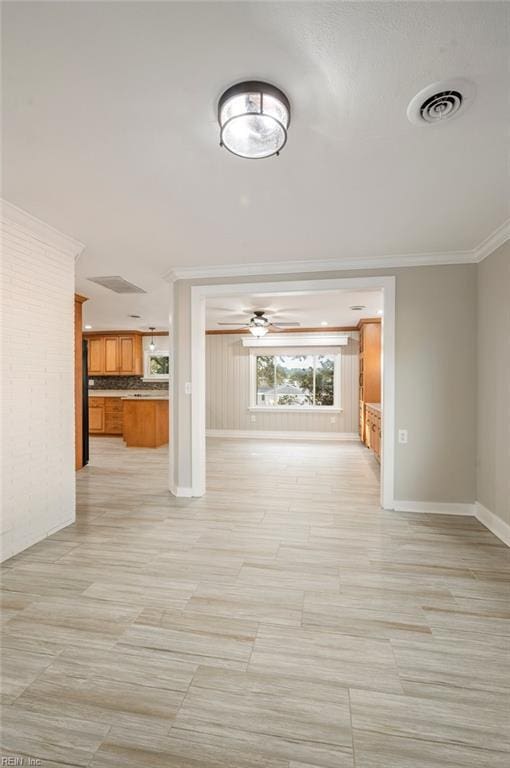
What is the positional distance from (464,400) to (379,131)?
276 centimetres

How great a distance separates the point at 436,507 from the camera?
12.1ft

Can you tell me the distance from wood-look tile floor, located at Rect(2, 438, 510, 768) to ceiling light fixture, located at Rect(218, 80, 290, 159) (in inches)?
93.5

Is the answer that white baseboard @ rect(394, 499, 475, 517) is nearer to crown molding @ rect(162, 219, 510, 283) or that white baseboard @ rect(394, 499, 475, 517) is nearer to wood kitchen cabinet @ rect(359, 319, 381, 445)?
crown molding @ rect(162, 219, 510, 283)

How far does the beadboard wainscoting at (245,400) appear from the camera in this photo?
845 cm

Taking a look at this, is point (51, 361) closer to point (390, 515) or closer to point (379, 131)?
point (379, 131)

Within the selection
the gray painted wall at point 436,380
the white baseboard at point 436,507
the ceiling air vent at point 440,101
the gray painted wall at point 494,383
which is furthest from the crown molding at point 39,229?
the white baseboard at point 436,507

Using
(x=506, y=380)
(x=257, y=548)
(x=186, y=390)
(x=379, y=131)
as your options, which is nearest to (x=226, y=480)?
(x=186, y=390)

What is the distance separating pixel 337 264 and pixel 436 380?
5.09 feet

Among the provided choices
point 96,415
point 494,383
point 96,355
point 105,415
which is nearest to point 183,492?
point 494,383

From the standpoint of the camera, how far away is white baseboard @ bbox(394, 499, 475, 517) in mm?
3633

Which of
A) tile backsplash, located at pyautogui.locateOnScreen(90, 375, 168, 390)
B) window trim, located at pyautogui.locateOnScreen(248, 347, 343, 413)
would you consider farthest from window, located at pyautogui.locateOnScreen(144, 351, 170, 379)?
window trim, located at pyautogui.locateOnScreen(248, 347, 343, 413)

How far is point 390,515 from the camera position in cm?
361

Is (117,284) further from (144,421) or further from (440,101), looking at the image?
Result: (440,101)

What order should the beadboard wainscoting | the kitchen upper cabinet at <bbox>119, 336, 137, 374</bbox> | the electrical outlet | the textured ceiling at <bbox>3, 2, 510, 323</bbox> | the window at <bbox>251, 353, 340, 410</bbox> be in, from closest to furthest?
the textured ceiling at <bbox>3, 2, 510, 323</bbox>, the electrical outlet, the beadboard wainscoting, the window at <bbox>251, 353, 340, 410</bbox>, the kitchen upper cabinet at <bbox>119, 336, 137, 374</bbox>
